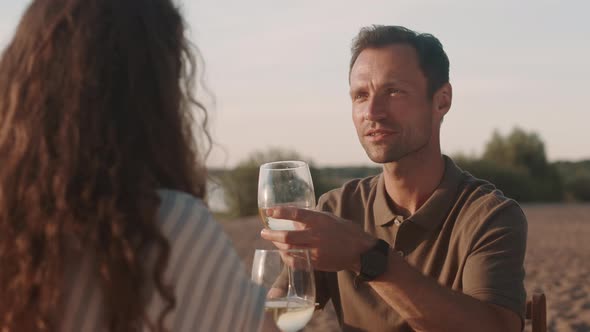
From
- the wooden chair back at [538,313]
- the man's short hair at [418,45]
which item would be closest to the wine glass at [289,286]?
the wooden chair back at [538,313]

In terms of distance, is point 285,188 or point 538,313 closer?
point 285,188

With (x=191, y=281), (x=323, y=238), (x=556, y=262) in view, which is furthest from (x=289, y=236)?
(x=556, y=262)

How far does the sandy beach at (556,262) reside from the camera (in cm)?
786

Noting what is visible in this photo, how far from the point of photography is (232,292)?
1.50m

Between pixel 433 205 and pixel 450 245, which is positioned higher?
pixel 433 205

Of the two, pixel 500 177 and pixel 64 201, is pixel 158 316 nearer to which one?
pixel 64 201

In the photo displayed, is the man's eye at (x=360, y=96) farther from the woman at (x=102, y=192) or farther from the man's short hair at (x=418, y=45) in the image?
the woman at (x=102, y=192)

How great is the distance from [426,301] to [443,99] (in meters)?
1.23

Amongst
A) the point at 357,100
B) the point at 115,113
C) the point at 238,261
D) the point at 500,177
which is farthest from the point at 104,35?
the point at 500,177

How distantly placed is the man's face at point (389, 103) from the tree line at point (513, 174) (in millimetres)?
22733

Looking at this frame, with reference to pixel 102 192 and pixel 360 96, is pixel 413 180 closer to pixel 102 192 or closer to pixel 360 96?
pixel 360 96

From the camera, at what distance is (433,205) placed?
282 centimetres

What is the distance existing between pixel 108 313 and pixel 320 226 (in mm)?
840

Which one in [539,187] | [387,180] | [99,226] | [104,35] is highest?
[104,35]
